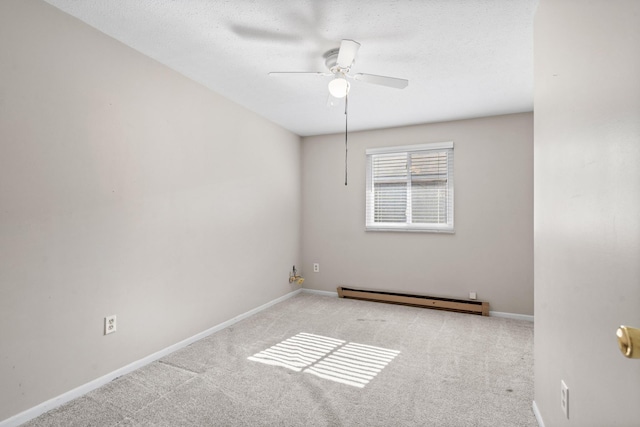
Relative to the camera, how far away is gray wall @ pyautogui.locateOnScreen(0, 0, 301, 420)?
5.87 ft

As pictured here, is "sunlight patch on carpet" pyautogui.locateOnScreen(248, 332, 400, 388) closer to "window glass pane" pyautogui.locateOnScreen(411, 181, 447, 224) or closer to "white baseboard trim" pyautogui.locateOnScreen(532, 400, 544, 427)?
"white baseboard trim" pyautogui.locateOnScreen(532, 400, 544, 427)

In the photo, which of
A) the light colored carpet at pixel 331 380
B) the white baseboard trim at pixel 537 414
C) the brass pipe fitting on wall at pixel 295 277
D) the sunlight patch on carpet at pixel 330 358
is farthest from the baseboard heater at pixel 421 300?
the white baseboard trim at pixel 537 414

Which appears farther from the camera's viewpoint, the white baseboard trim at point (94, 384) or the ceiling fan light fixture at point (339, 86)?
the ceiling fan light fixture at point (339, 86)

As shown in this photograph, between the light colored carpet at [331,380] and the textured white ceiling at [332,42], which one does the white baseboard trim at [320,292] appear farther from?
the textured white ceiling at [332,42]

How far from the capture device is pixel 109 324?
2.25 m

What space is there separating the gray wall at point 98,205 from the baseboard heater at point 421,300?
70.0 inches

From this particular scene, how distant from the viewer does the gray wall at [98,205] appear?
Answer: 1790 mm

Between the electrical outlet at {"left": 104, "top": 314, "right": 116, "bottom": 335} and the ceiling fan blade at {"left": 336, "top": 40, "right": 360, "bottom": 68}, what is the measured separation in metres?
2.36

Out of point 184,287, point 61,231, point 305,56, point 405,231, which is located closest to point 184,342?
point 184,287

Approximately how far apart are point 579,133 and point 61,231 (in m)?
2.67

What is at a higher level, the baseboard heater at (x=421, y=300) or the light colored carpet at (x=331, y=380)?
the baseboard heater at (x=421, y=300)

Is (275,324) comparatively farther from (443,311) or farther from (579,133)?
(579,133)

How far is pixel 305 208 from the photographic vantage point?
4926 millimetres

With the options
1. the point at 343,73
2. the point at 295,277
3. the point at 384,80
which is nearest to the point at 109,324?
the point at 343,73
